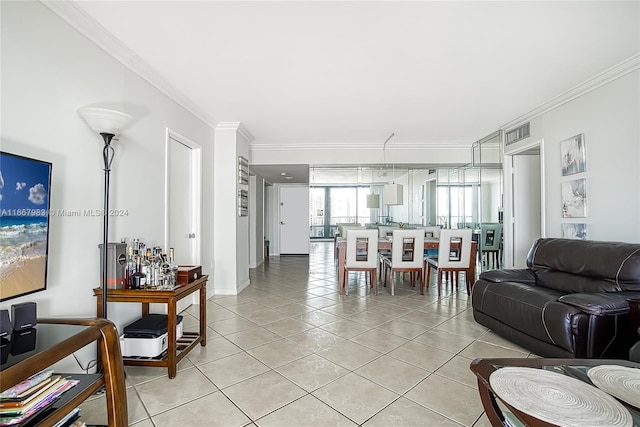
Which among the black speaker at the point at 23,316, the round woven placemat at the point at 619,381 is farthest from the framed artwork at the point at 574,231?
the black speaker at the point at 23,316

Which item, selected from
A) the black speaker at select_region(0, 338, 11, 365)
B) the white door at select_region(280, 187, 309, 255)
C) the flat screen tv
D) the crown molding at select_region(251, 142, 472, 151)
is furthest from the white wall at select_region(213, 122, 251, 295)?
the white door at select_region(280, 187, 309, 255)

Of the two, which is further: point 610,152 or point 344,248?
point 344,248

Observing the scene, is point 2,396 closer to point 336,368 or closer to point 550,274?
point 336,368

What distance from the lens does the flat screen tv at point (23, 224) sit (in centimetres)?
144

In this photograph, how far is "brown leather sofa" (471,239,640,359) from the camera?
212 centimetres

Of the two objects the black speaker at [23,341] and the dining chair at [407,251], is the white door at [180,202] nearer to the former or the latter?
the black speaker at [23,341]

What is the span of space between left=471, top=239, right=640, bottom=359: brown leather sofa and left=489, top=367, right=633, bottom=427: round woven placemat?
1.12 meters

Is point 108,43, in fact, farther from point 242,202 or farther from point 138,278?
point 242,202

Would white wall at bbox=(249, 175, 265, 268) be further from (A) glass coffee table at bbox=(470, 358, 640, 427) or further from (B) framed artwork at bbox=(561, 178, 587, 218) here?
(A) glass coffee table at bbox=(470, 358, 640, 427)

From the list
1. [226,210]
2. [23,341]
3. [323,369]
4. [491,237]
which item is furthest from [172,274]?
[491,237]

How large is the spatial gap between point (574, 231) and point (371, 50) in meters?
3.06

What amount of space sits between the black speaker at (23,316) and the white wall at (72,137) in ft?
0.88

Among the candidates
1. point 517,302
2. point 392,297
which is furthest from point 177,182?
point 517,302

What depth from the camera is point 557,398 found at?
3.84 ft
